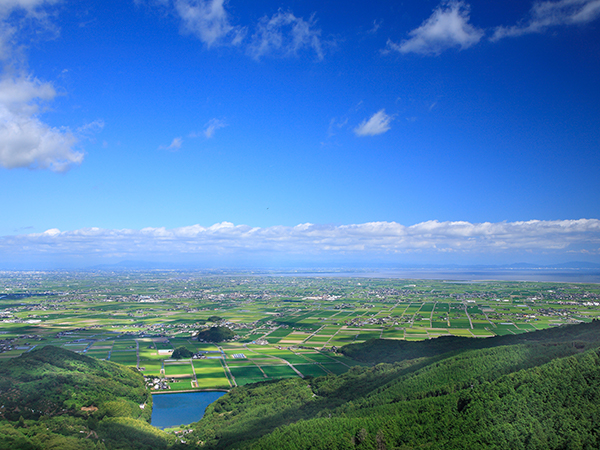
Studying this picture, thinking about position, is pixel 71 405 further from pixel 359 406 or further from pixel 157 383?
pixel 359 406

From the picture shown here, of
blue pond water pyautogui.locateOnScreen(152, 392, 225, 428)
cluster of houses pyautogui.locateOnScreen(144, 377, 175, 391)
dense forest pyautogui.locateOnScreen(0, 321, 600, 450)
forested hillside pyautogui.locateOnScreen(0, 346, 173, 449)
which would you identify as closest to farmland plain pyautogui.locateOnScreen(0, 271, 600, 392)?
cluster of houses pyautogui.locateOnScreen(144, 377, 175, 391)

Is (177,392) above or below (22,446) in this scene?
below

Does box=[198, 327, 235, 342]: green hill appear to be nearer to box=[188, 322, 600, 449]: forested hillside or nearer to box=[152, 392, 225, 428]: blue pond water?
box=[152, 392, 225, 428]: blue pond water

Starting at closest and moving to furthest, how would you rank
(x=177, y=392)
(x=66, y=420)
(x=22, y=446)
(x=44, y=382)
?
(x=22, y=446)
(x=66, y=420)
(x=44, y=382)
(x=177, y=392)

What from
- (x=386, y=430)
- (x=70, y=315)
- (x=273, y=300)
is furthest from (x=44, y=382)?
(x=273, y=300)

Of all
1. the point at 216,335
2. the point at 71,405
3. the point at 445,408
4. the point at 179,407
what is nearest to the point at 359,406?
the point at 445,408

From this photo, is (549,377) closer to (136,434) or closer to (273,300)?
(136,434)
